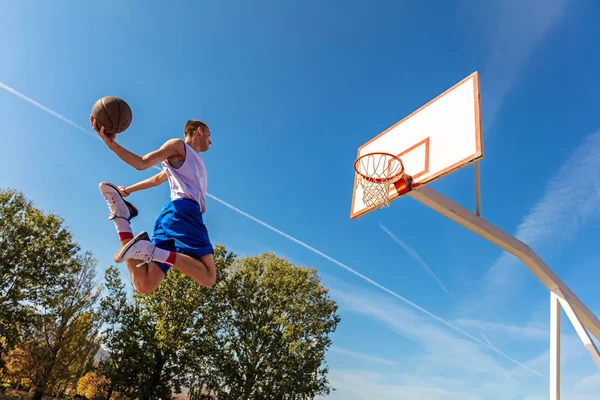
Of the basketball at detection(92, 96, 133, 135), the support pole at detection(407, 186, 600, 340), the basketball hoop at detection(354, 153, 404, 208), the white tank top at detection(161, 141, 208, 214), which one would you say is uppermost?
the basketball hoop at detection(354, 153, 404, 208)

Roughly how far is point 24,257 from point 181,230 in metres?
21.2

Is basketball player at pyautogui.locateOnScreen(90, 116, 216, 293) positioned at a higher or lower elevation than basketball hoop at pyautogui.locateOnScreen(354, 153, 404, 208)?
lower

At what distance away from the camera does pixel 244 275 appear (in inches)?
966

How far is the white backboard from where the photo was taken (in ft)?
20.9

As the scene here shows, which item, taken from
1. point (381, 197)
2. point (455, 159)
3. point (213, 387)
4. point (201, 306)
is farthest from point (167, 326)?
point (455, 159)

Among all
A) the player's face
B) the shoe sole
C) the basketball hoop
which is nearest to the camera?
the shoe sole

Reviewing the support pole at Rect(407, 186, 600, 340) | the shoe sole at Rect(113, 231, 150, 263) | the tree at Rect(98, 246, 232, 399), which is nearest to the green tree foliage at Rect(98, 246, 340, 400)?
the tree at Rect(98, 246, 232, 399)

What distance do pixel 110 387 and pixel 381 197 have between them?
21476 millimetres

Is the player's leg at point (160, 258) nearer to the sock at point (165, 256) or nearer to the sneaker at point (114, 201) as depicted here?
the sock at point (165, 256)

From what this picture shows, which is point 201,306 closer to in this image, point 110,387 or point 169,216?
point 110,387

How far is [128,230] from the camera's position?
375cm

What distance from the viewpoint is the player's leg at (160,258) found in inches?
133

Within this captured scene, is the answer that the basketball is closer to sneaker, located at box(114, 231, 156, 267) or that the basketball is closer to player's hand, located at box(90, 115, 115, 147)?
player's hand, located at box(90, 115, 115, 147)

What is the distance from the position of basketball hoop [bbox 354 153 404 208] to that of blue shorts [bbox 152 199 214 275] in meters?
4.39
